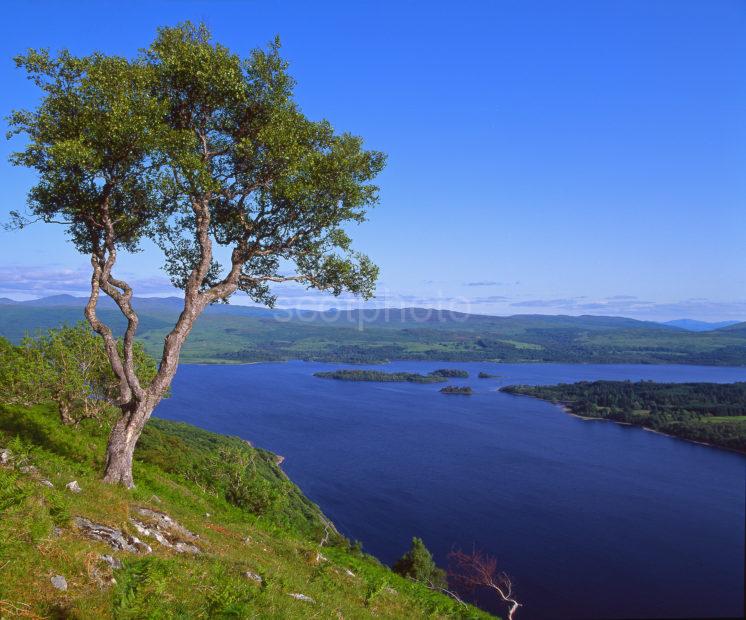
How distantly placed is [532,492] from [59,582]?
90.3 m

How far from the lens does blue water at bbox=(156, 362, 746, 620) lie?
19.5 feet

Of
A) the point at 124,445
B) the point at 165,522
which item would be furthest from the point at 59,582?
the point at 124,445

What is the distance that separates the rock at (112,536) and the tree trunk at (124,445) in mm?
4335

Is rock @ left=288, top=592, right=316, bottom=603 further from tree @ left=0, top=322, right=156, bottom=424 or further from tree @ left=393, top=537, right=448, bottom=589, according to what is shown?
tree @ left=393, top=537, right=448, bottom=589

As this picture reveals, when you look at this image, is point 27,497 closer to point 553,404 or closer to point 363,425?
point 363,425

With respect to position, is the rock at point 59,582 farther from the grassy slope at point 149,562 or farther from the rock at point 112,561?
the rock at point 112,561

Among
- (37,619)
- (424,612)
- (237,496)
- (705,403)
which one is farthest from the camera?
(705,403)

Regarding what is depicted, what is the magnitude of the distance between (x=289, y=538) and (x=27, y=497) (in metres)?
10.8

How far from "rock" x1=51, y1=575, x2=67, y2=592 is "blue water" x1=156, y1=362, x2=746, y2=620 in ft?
27.8

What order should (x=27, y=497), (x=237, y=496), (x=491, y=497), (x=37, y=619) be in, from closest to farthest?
(x=37, y=619) → (x=27, y=497) → (x=237, y=496) → (x=491, y=497)

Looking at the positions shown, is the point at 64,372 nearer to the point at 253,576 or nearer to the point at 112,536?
the point at 112,536

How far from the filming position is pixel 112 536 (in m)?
10.5

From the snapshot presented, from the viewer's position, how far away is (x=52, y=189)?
52.2 feet

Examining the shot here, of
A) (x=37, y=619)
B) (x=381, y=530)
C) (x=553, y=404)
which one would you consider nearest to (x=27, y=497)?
(x=37, y=619)
